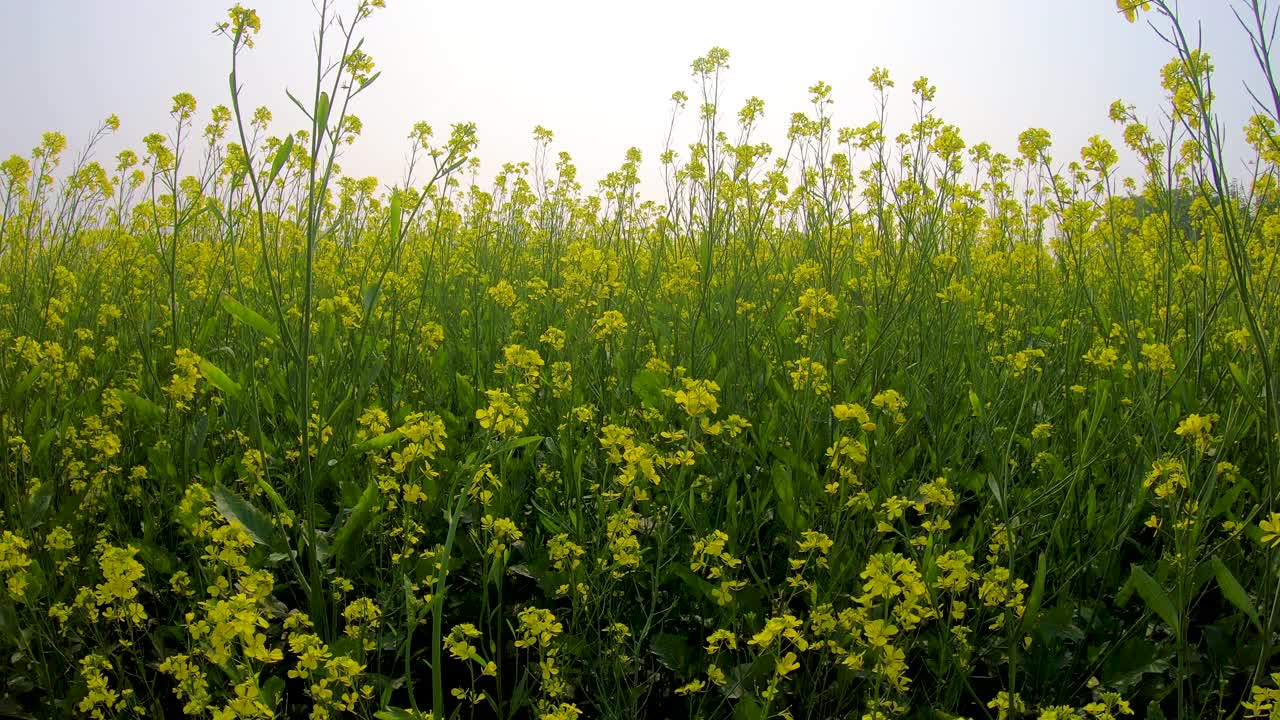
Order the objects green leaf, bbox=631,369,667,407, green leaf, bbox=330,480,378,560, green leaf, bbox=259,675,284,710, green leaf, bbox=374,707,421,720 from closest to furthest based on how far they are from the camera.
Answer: green leaf, bbox=374,707,421,720
green leaf, bbox=259,675,284,710
green leaf, bbox=330,480,378,560
green leaf, bbox=631,369,667,407

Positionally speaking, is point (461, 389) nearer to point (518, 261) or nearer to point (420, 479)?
point (420, 479)

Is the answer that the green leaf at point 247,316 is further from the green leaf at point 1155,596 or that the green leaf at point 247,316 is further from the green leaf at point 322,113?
the green leaf at point 1155,596

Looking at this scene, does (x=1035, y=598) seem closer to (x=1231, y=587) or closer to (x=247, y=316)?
(x=1231, y=587)

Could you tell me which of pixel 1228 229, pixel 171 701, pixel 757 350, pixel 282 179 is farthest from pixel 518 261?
pixel 1228 229

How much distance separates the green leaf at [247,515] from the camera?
1.69 metres

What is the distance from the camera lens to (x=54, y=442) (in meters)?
2.08

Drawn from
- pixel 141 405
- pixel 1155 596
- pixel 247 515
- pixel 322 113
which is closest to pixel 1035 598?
pixel 1155 596

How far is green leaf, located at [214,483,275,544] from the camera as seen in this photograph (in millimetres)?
1687

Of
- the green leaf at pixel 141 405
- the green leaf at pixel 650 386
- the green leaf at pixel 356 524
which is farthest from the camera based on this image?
the green leaf at pixel 650 386

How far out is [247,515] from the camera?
1718mm

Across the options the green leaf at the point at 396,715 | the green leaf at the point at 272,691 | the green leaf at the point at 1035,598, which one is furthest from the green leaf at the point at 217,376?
the green leaf at the point at 1035,598

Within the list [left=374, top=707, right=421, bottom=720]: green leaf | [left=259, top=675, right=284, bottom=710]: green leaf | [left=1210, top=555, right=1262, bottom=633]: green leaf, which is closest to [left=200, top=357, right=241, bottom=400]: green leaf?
[left=259, top=675, right=284, bottom=710]: green leaf

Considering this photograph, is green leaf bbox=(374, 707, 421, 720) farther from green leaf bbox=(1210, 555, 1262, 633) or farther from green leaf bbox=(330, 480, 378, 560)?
green leaf bbox=(1210, 555, 1262, 633)

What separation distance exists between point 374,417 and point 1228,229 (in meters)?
1.64
